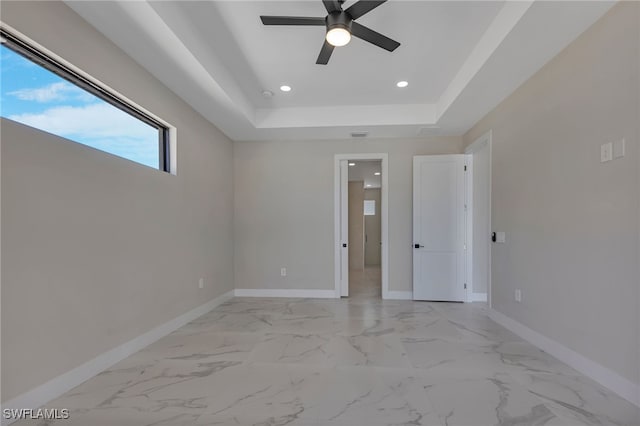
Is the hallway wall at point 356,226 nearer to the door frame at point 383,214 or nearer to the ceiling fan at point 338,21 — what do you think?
the door frame at point 383,214

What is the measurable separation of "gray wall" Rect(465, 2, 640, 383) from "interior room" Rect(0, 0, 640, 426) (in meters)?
0.02

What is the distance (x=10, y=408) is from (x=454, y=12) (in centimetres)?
396

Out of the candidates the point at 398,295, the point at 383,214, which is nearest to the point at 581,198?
the point at 383,214

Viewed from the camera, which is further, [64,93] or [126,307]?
[126,307]

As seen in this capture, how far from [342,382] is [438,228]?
2911mm

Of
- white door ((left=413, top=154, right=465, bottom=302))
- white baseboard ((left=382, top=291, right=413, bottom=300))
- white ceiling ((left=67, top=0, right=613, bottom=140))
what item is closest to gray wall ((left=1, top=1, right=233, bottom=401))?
white ceiling ((left=67, top=0, right=613, bottom=140))

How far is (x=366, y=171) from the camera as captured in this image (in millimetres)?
6672

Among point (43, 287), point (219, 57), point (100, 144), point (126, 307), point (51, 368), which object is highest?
point (219, 57)

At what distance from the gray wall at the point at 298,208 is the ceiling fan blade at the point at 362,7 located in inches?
104

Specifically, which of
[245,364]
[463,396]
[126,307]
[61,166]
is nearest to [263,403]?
[245,364]

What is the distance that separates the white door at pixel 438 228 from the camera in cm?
408

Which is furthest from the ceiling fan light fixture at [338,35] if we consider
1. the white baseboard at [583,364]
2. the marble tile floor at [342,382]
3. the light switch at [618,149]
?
the white baseboard at [583,364]

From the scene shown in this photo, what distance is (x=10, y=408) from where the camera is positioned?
152 centimetres

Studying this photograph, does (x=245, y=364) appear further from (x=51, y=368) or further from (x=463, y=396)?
(x=463, y=396)
